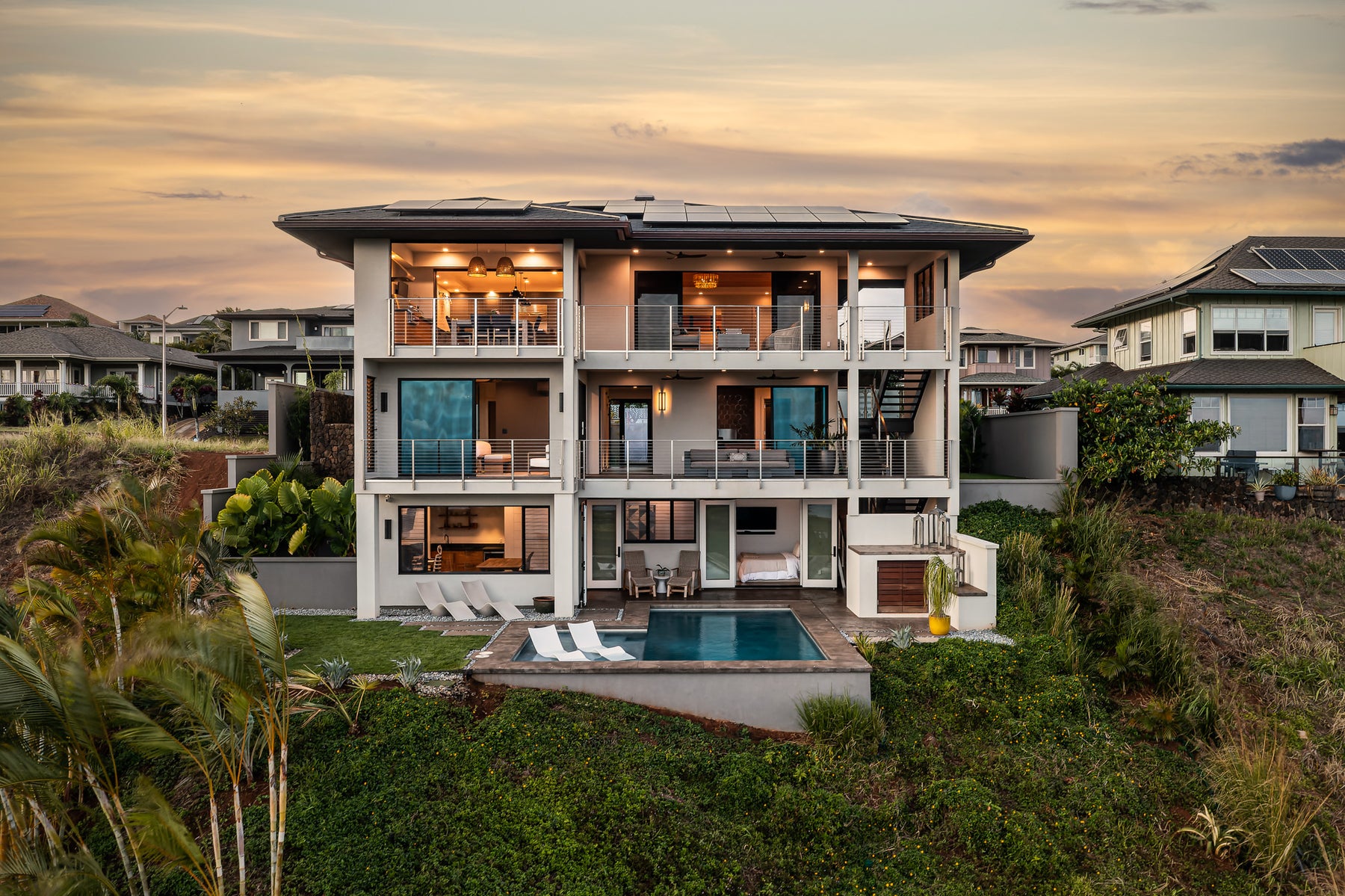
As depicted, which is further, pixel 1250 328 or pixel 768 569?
pixel 1250 328

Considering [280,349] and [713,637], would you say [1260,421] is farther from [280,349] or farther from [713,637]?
[280,349]

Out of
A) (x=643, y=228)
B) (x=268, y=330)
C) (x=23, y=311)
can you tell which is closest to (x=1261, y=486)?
(x=643, y=228)

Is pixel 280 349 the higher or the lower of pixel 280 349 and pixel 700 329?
the higher

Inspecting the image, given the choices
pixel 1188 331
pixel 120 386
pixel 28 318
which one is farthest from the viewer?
pixel 28 318

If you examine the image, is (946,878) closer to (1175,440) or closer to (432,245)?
(1175,440)

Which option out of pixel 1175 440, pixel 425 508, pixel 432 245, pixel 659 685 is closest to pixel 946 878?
pixel 659 685
